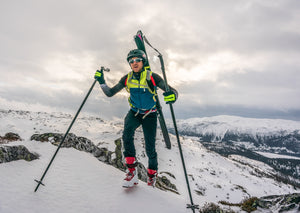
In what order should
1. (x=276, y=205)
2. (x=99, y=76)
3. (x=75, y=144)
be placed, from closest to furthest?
(x=99, y=76), (x=276, y=205), (x=75, y=144)

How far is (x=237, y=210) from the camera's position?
5.77 metres

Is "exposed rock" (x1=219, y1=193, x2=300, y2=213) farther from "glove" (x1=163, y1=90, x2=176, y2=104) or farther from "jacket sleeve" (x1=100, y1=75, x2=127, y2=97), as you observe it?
"jacket sleeve" (x1=100, y1=75, x2=127, y2=97)

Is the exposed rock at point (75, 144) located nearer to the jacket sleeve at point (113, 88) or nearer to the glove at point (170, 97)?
the jacket sleeve at point (113, 88)

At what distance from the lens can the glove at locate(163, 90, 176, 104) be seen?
4.61 meters

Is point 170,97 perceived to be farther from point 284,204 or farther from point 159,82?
point 284,204

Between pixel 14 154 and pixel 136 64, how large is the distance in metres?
5.92

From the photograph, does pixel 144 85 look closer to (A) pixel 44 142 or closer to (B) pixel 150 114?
(B) pixel 150 114

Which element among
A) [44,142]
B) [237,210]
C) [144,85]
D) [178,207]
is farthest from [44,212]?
[44,142]

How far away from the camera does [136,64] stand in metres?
5.29

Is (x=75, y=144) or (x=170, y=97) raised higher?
(x=170, y=97)

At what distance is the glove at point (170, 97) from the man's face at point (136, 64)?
Answer: 4.53 feet

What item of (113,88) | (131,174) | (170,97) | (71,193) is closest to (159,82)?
(170,97)

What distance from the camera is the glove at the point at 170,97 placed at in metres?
4.61

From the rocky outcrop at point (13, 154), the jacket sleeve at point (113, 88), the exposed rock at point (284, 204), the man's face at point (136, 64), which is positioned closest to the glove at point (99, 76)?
the jacket sleeve at point (113, 88)
